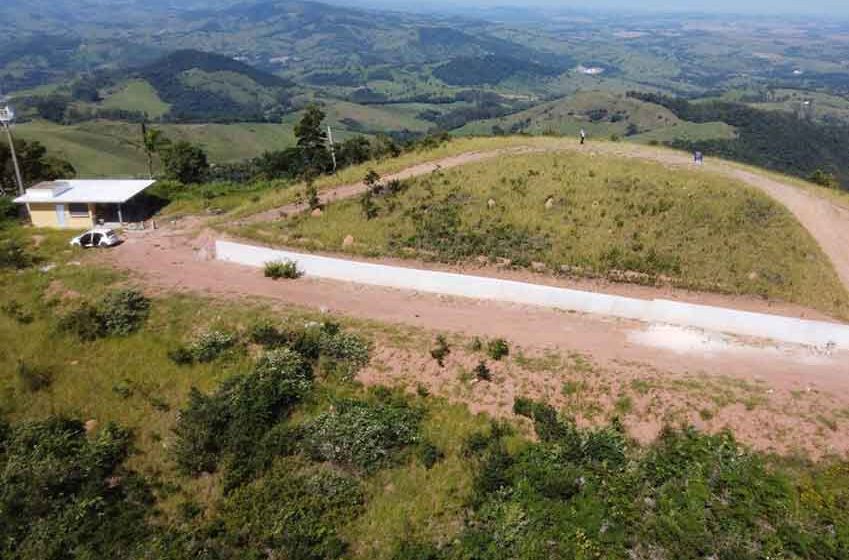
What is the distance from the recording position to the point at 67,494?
18719 mm

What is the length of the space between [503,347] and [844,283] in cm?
1966

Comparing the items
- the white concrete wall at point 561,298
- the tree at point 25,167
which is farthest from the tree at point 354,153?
the tree at point 25,167

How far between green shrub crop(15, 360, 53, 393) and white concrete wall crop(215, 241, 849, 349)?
455 inches

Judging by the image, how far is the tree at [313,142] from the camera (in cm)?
5150

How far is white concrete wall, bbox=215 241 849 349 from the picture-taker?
2405 centimetres

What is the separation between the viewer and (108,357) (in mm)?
25344

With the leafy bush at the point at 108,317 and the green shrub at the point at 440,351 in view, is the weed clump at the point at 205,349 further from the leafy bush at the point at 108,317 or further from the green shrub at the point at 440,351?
the green shrub at the point at 440,351

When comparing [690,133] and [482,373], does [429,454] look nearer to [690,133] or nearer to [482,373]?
[482,373]

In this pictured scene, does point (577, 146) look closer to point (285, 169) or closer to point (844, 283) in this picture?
point (844, 283)

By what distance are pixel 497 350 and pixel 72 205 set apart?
33.2m

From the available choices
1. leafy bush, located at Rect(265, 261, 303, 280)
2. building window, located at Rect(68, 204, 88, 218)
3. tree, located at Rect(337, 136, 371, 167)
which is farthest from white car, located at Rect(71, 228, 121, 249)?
tree, located at Rect(337, 136, 371, 167)

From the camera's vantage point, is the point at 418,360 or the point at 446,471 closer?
the point at 446,471

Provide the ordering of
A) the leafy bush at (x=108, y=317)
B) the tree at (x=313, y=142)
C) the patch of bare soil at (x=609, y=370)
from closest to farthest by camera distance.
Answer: the patch of bare soil at (x=609, y=370)
the leafy bush at (x=108, y=317)
the tree at (x=313, y=142)

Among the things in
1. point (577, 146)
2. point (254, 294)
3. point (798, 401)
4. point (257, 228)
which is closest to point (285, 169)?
point (257, 228)
